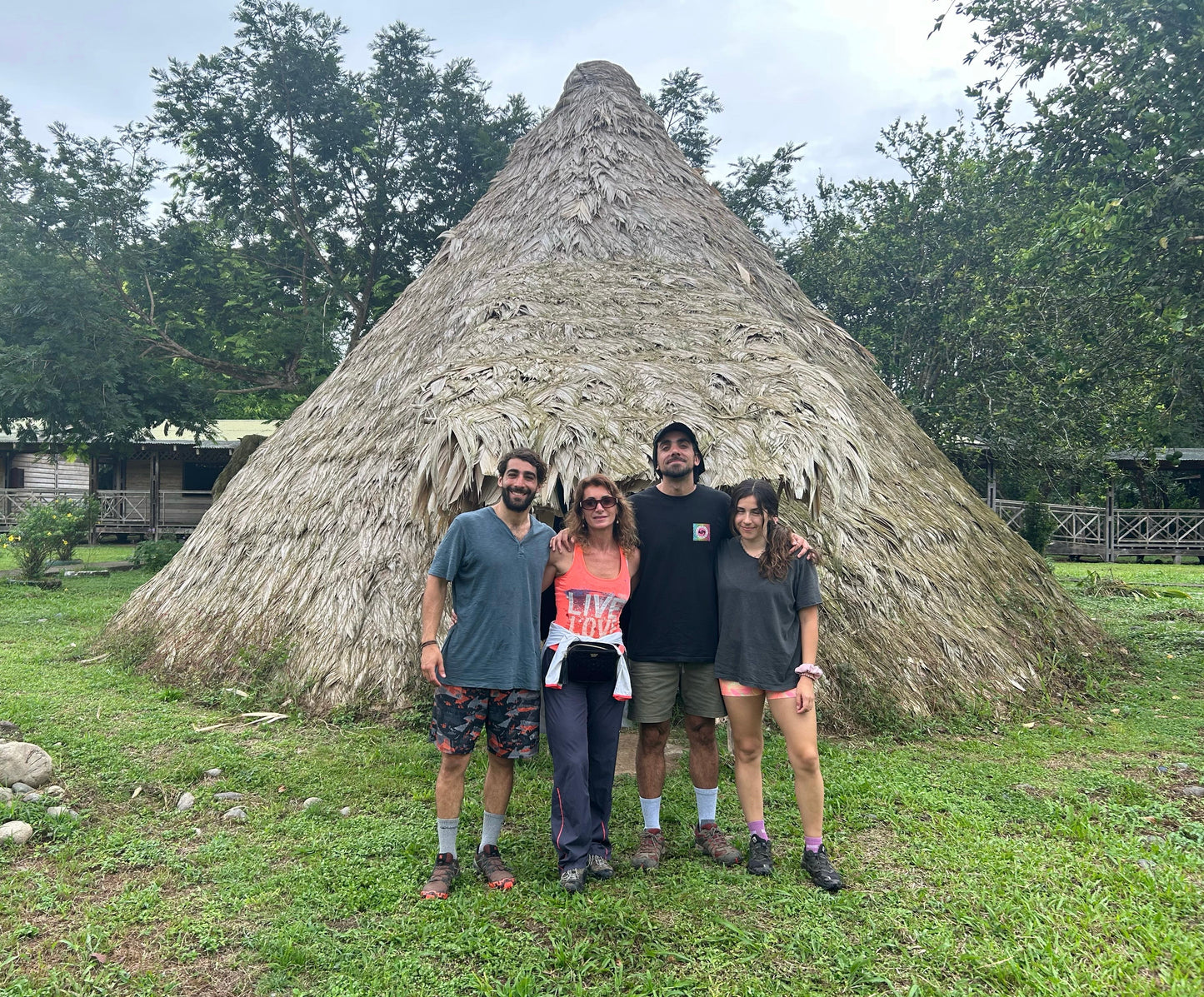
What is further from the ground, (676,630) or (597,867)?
(676,630)

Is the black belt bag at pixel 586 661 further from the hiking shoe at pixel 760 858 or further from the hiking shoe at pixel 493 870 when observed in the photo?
the hiking shoe at pixel 760 858

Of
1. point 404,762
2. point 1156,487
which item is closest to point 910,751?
point 404,762

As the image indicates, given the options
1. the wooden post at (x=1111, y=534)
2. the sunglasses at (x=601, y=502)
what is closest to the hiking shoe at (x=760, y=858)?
the sunglasses at (x=601, y=502)

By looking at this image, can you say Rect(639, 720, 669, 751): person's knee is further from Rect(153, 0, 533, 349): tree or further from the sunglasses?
Rect(153, 0, 533, 349): tree

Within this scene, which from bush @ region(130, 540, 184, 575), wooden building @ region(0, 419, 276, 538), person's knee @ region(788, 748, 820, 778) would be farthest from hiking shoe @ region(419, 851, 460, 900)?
wooden building @ region(0, 419, 276, 538)

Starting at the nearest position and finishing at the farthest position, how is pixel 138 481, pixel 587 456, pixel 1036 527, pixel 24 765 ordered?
pixel 24 765
pixel 587 456
pixel 1036 527
pixel 138 481

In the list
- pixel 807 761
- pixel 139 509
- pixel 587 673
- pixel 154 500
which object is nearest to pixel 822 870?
pixel 807 761

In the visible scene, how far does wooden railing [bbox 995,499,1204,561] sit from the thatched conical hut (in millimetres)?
13787

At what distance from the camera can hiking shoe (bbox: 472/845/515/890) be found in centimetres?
296

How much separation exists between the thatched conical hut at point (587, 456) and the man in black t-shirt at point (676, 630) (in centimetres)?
108

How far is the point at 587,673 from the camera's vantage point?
3.01 metres

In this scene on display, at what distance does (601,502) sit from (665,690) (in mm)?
845

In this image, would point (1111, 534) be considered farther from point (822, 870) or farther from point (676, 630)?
point (676, 630)

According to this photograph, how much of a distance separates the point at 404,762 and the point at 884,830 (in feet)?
8.34
